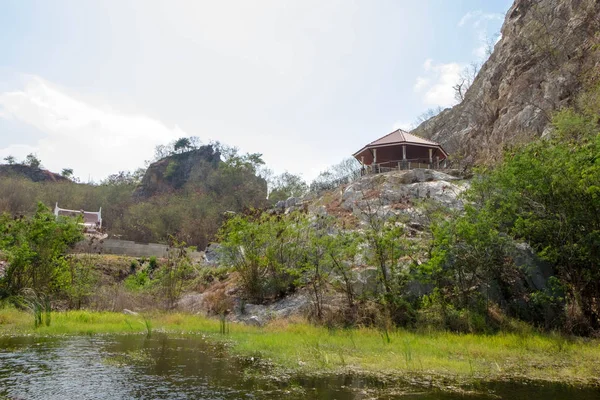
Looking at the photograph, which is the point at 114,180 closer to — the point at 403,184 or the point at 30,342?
the point at 403,184

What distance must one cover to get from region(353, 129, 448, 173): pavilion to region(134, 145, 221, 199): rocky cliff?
95.4 feet

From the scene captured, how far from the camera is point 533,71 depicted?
34781 mm

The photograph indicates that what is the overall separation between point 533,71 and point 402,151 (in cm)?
1357

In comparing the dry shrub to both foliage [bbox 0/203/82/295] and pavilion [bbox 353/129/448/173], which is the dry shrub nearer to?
foliage [bbox 0/203/82/295]

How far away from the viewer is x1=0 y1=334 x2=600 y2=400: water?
19.0ft

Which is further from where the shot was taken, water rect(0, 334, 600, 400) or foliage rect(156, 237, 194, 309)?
foliage rect(156, 237, 194, 309)

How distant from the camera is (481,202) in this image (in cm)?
1410

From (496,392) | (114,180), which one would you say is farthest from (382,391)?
(114,180)

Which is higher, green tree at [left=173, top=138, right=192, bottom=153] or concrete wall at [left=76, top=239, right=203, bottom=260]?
green tree at [left=173, top=138, right=192, bottom=153]

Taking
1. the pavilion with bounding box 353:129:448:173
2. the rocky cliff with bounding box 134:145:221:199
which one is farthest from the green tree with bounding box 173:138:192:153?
the pavilion with bounding box 353:129:448:173

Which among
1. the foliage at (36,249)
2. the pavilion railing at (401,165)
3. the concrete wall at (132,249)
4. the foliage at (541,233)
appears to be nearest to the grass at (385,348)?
the foliage at (541,233)

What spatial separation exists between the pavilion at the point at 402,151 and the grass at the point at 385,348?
1994 cm

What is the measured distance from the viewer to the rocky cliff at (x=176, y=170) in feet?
188

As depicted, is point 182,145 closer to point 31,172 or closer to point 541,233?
point 31,172
